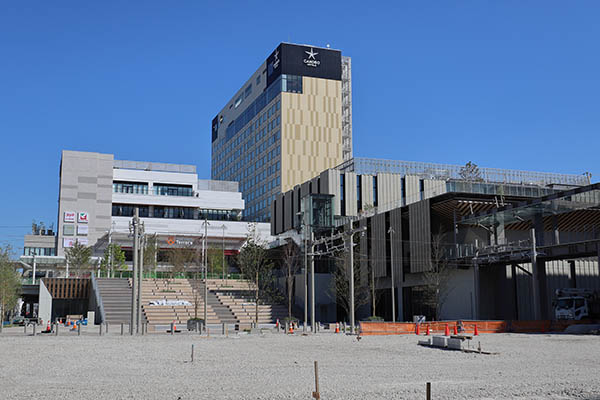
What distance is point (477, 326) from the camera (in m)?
41.1

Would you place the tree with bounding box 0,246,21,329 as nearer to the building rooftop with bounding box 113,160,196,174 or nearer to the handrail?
the handrail

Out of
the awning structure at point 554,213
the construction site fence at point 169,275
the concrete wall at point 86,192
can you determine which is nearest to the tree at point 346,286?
the awning structure at point 554,213

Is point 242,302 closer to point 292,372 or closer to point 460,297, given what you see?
point 460,297

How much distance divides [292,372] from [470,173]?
204 ft

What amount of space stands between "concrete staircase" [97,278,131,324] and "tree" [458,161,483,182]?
135 ft

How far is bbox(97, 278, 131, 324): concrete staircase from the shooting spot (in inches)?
2302

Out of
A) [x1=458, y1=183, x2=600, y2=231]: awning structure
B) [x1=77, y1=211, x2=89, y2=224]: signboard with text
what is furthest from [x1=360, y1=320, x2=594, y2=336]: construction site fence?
[x1=77, y1=211, x2=89, y2=224]: signboard with text

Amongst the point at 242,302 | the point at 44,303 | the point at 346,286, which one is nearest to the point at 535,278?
the point at 346,286

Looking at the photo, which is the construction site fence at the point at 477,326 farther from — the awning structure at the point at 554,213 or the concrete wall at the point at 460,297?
the concrete wall at the point at 460,297

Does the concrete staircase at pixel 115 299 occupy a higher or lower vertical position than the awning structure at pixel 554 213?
lower

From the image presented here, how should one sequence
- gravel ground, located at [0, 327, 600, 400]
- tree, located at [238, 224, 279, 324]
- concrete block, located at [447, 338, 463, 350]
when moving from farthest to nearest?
tree, located at [238, 224, 279, 324]
concrete block, located at [447, 338, 463, 350]
gravel ground, located at [0, 327, 600, 400]

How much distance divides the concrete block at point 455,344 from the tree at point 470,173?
4890 cm

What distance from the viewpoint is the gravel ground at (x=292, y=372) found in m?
14.4

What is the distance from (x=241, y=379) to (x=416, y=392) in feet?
16.5
